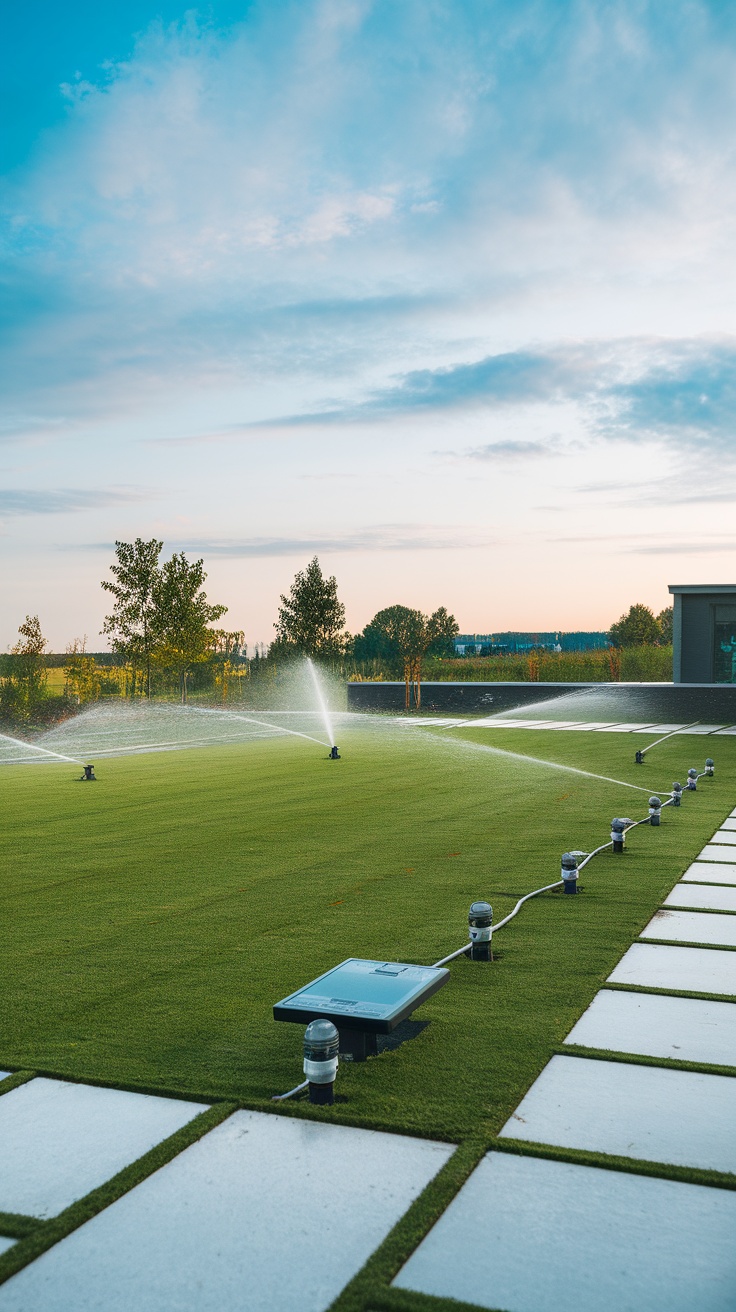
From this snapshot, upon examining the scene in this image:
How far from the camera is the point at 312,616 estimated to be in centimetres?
3025

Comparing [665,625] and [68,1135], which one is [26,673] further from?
[665,625]

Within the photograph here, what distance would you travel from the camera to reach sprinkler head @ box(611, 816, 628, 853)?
6340mm

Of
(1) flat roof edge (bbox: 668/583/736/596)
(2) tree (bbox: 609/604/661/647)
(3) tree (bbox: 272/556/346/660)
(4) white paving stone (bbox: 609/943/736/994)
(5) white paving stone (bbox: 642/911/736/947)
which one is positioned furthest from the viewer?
(2) tree (bbox: 609/604/661/647)

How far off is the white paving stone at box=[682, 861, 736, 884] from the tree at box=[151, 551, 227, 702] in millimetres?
19155

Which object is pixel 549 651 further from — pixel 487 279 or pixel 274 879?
pixel 274 879

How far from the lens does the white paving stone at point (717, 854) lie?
6.19 m

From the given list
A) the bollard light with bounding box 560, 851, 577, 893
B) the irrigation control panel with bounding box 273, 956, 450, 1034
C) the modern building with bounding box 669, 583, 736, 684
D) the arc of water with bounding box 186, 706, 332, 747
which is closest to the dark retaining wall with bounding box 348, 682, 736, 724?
the modern building with bounding box 669, 583, 736, 684

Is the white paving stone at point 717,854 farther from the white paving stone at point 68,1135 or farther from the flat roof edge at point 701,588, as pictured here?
the flat roof edge at point 701,588

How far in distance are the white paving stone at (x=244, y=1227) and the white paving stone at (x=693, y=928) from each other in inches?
90.8

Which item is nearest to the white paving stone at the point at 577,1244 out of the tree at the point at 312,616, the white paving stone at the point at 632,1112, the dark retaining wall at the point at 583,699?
the white paving stone at the point at 632,1112

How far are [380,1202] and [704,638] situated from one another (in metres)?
22.3

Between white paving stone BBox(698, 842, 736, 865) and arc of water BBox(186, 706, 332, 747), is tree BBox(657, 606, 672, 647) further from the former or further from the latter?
white paving stone BBox(698, 842, 736, 865)

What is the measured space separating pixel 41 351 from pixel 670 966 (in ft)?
55.0

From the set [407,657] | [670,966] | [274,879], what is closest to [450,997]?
[670,966]
